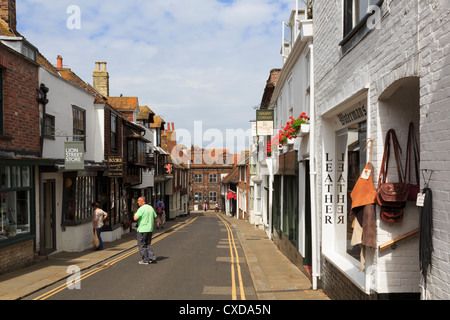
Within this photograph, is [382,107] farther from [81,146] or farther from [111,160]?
[111,160]

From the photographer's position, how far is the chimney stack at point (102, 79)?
25891 mm

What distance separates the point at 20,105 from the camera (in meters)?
11.2

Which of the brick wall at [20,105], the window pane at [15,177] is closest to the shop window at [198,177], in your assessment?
the brick wall at [20,105]

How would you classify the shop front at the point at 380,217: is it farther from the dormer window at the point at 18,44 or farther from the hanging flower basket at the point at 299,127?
the dormer window at the point at 18,44

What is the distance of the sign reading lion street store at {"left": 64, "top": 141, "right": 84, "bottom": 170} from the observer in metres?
12.8

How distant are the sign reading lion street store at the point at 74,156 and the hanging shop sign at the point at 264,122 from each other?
8582 mm

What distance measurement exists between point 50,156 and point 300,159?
26.9 ft

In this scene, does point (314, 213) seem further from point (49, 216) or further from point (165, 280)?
point (49, 216)

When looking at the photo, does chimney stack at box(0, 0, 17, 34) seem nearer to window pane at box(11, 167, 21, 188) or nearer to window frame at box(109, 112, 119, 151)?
window pane at box(11, 167, 21, 188)

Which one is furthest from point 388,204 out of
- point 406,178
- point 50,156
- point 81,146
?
point 50,156

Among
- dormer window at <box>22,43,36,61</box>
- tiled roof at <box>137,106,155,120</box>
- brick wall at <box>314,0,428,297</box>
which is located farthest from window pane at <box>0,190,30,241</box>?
tiled roof at <box>137,106,155,120</box>

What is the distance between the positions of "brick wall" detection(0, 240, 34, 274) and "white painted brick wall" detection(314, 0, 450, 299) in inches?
352

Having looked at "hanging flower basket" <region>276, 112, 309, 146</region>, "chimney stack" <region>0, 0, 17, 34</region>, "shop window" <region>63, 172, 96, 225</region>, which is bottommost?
"shop window" <region>63, 172, 96, 225</region>
